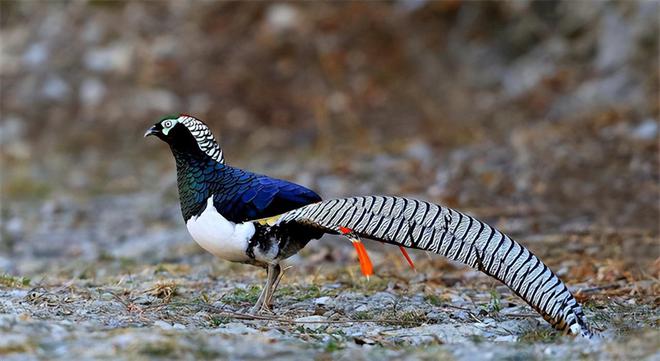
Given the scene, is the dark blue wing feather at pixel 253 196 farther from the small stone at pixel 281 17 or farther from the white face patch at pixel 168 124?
the small stone at pixel 281 17

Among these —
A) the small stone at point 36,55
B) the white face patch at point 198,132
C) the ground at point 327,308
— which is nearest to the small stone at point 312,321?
the ground at point 327,308

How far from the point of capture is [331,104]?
1495 centimetres

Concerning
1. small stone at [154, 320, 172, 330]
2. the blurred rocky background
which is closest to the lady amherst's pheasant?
small stone at [154, 320, 172, 330]

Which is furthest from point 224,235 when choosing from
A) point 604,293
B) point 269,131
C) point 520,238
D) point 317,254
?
Result: point 269,131

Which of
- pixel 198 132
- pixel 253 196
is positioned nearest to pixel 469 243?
pixel 253 196

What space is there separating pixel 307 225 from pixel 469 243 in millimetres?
905

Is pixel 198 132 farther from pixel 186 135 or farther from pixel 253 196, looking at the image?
pixel 253 196

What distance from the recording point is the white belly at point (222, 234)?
5.85m

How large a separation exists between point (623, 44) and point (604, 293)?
8.05 m

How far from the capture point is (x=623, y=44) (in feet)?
Answer: 46.3

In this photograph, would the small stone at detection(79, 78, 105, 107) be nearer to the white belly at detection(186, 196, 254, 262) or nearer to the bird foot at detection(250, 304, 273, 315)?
the white belly at detection(186, 196, 254, 262)

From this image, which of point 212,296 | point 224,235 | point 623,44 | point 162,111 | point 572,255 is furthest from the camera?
point 162,111

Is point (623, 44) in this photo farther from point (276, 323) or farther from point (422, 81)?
point (276, 323)

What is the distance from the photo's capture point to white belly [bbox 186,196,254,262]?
585 centimetres
